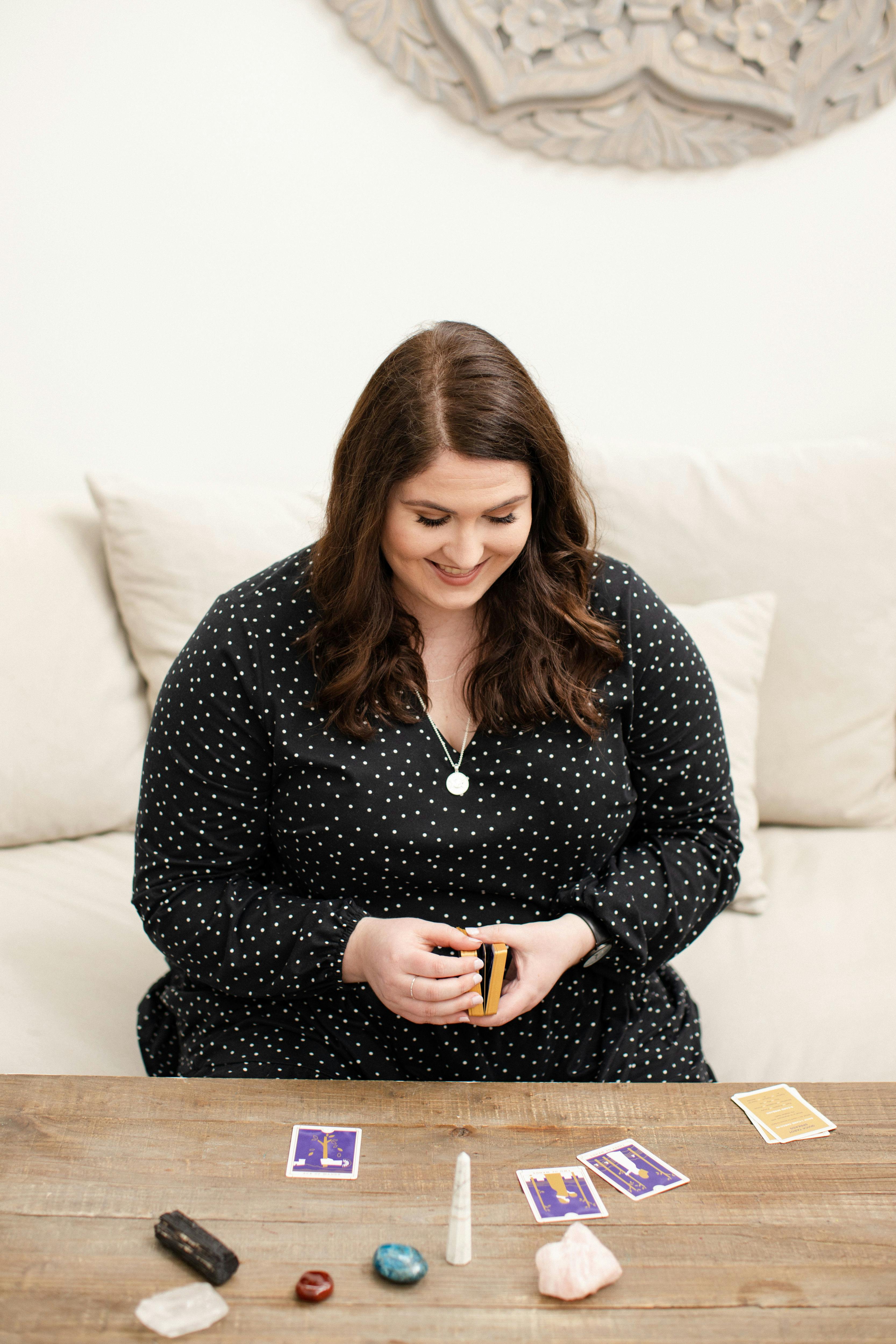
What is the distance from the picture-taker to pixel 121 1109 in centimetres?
100

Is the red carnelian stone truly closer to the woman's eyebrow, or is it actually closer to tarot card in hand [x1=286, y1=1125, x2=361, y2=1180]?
tarot card in hand [x1=286, y1=1125, x2=361, y2=1180]

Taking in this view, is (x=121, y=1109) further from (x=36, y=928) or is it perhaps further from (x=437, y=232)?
(x=437, y=232)

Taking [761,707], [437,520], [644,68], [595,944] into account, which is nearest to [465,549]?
[437,520]

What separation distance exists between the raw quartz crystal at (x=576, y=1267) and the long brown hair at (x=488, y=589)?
0.56 meters

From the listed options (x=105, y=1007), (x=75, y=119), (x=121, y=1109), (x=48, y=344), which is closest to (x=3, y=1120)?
(x=121, y=1109)

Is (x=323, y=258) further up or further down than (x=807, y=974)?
further up

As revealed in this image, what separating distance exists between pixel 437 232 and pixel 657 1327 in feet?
6.08

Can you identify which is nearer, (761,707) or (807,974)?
(807,974)

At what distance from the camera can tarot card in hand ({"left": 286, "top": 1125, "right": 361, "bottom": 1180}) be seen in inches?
36.7

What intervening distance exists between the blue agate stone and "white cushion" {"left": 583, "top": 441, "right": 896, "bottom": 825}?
1.27 m

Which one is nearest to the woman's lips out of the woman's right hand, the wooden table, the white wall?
the woman's right hand

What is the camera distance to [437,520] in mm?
1154

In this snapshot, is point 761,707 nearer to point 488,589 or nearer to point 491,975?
point 488,589

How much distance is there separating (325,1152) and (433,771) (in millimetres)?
422
